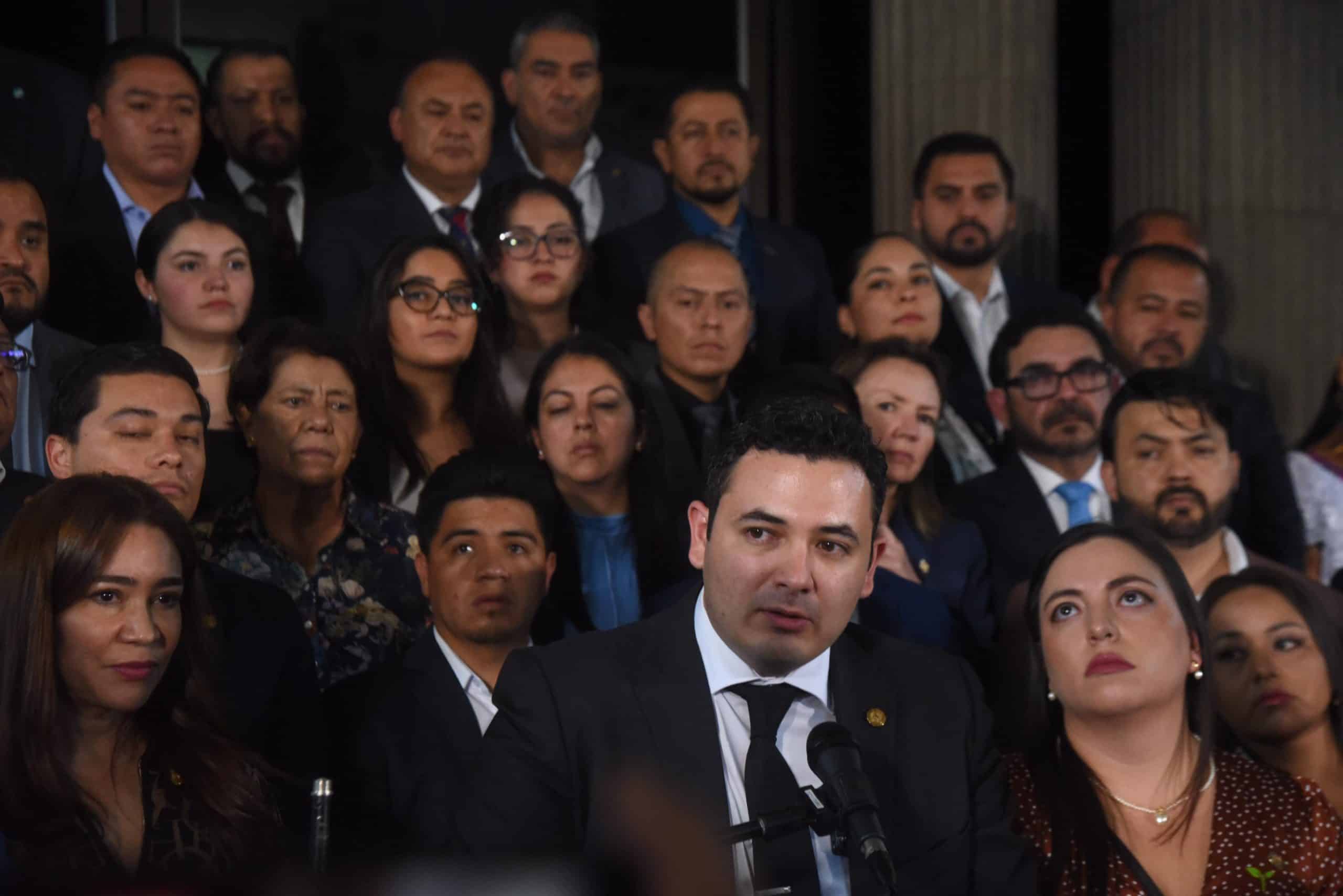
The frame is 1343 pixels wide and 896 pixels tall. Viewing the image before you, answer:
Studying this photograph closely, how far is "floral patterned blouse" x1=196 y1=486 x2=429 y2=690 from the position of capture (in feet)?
13.6

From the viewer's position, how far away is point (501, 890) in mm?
1393

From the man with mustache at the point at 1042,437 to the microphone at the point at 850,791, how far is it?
258 cm

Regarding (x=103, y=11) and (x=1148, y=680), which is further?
(x=103, y=11)

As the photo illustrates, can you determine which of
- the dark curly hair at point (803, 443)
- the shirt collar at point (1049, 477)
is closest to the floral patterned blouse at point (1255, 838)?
the dark curly hair at point (803, 443)

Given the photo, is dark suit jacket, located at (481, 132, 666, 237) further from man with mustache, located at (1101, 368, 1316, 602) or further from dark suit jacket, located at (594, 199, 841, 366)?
man with mustache, located at (1101, 368, 1316, 602)

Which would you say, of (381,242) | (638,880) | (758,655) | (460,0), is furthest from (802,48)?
(638,880)

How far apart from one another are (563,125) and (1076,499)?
2105 millimetres

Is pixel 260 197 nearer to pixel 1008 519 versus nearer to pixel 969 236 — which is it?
pixel 969 236

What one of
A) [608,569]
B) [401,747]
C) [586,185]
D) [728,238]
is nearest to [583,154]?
[586,185]

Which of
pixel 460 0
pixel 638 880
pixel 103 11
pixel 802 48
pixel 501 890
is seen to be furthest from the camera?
pixel 802 48

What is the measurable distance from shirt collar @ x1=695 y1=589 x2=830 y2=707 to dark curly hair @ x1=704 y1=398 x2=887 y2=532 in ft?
0.63

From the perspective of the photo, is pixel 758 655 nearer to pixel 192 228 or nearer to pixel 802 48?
pixel 192 228

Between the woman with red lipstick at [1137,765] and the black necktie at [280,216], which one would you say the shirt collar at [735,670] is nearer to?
the woman with red lipstick at [1137,765]

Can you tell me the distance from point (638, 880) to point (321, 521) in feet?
9.71
